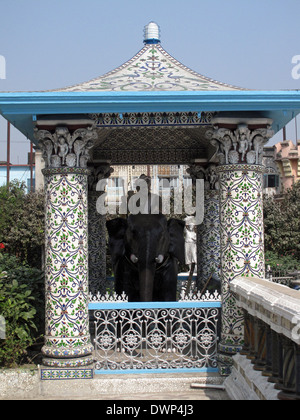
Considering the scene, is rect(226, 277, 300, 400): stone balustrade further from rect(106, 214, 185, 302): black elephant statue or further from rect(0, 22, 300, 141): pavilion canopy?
rect(0, 22, 300, 141): pavilion canopy

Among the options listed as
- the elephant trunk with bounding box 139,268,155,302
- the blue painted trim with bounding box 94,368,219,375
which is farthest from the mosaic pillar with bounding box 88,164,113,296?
the blue painted trim with bounding box 94,368,219,375

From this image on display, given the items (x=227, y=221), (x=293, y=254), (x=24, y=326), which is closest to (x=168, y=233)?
(x=227, y=221)

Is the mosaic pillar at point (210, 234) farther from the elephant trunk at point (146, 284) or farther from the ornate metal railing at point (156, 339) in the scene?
the ornate metal railing at point (156, 339)

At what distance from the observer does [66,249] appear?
7352mm

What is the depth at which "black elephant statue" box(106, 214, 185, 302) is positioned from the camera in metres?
9.01

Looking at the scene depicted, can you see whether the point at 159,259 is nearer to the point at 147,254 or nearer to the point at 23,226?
the point at 147,254

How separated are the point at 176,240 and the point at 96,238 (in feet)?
5.88

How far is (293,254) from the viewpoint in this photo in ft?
73.9

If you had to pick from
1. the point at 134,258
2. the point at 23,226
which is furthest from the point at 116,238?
the point at 23,226

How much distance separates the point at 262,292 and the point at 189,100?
2.68 m

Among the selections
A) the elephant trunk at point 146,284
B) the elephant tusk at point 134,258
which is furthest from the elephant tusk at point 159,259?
the elephant tusk at point 134,258

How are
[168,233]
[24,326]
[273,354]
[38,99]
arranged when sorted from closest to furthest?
[273,354] → [38,99] → [24,326] → [168,233]

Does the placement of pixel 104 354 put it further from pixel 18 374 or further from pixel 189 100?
pixel 189 100

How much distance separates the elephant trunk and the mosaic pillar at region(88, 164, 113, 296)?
87.0 inches
